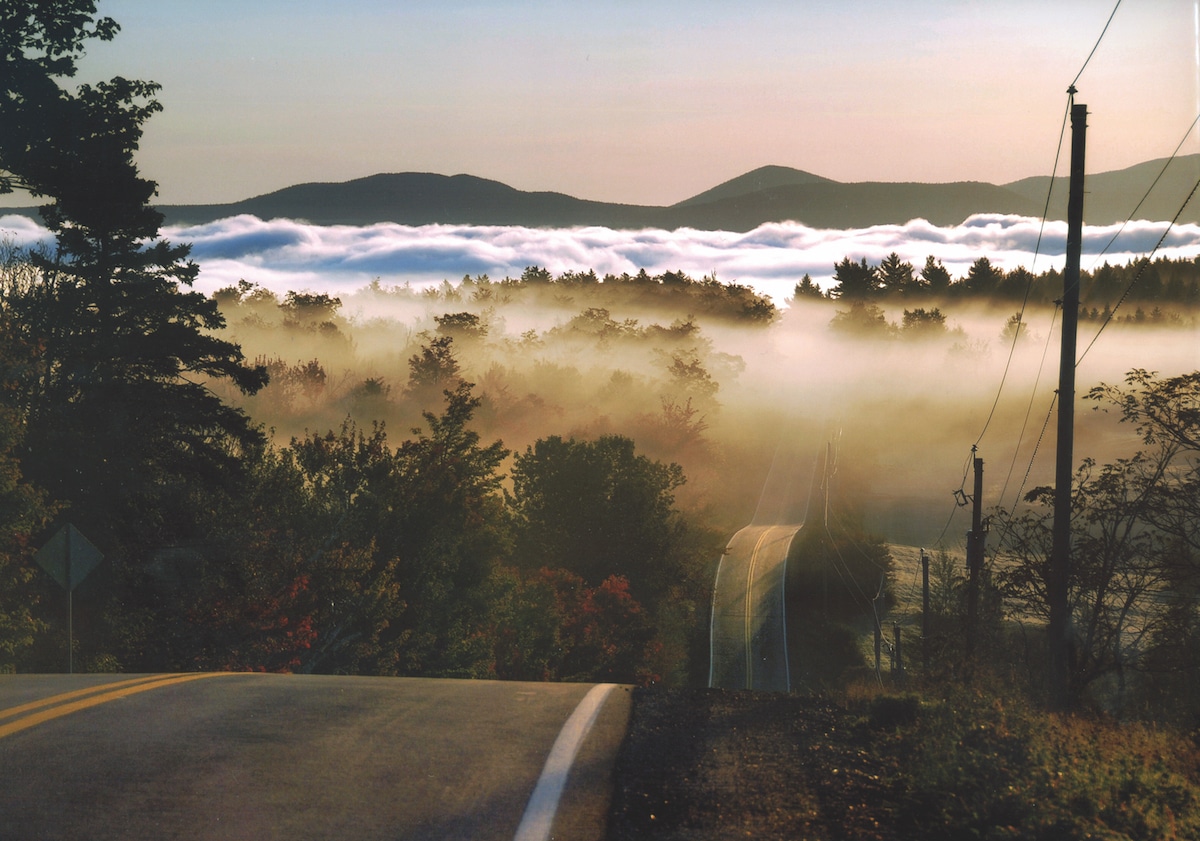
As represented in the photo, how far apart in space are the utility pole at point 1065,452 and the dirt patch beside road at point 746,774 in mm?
8388

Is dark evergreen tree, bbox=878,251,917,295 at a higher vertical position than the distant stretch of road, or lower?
higher

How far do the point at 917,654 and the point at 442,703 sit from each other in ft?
157

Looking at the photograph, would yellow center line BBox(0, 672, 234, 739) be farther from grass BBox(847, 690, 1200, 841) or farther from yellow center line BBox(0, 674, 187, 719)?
grass BBox(847, 690, 1200, 841)

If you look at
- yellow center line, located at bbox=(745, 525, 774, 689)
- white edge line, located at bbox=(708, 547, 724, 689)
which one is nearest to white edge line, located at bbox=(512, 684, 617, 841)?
yellow center line, located at bbox=(745, 525, 774, 689)

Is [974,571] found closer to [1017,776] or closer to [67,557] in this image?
[67,557]

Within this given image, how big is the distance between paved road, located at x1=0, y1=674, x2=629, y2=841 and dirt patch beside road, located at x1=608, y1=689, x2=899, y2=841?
29 centimetres

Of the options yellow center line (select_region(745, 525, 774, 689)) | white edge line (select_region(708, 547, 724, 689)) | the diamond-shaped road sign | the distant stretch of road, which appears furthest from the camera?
white edge line (select_region(708, 547, 724, 689))

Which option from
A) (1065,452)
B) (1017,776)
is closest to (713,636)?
(1065,452)

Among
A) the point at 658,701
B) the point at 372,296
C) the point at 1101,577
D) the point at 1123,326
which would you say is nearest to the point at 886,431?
the point at 1123,326

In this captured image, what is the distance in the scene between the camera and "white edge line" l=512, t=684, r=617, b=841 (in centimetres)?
643

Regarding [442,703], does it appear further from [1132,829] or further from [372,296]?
[372,296]

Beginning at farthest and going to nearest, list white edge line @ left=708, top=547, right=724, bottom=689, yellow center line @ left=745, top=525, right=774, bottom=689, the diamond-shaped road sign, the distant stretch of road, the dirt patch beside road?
white edge line @ left=708, top=547, right=724, bottom=689 → the distant stretch of road → yellow center line @ left=745, top=525, right=774, bottom=689 → the diamond-shaped road sign → the dirt patch beside road

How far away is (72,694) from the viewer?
10578 mm

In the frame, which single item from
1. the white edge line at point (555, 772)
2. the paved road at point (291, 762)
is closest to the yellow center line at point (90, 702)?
the paved road at point (291, 762)
